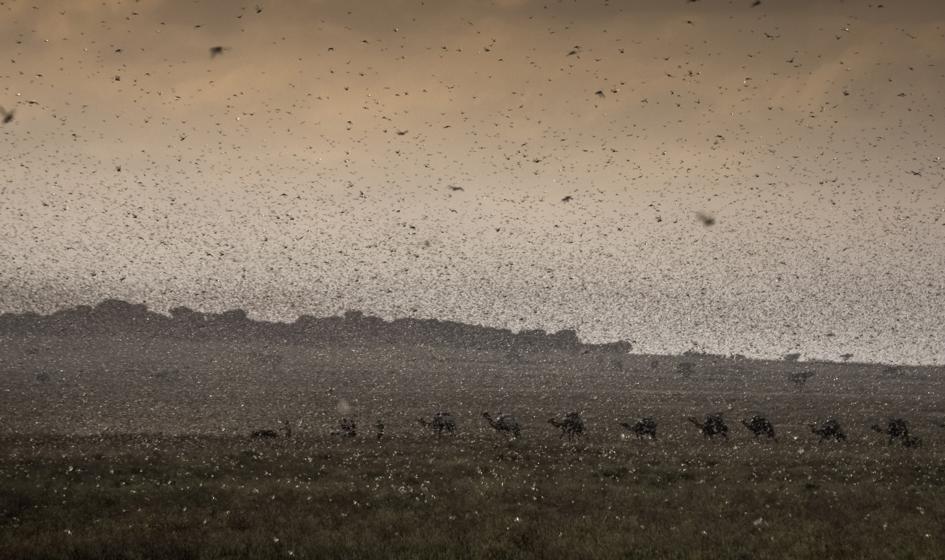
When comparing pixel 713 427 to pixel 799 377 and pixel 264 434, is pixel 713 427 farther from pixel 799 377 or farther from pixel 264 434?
pixel 799 377

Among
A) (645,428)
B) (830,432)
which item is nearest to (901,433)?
(830,432)

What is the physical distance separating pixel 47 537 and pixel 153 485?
6274 millimetres

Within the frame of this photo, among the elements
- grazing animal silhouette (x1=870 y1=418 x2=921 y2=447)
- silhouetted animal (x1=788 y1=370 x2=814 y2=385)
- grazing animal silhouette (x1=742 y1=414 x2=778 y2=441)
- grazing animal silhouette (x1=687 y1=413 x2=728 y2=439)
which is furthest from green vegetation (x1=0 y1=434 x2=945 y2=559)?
silhouetted animal (x1=788 y1=370 x2=814 y2=385)

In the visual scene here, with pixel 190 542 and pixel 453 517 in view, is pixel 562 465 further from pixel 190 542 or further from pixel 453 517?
pixel 190 542

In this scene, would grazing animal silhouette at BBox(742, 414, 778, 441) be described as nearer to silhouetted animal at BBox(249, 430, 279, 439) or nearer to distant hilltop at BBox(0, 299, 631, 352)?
silhouetted animal at BBox(249, 430, 279, 439)

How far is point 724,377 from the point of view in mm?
103312

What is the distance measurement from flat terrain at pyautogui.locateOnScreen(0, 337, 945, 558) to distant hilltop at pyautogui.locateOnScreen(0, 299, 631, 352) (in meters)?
91.1

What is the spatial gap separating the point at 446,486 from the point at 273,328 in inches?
5359

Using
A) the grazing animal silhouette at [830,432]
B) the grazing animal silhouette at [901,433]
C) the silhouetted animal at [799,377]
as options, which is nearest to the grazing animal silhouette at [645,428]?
the grazing animal silhouette at [830,432]

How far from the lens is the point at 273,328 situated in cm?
15788

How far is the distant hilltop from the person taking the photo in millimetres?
146500

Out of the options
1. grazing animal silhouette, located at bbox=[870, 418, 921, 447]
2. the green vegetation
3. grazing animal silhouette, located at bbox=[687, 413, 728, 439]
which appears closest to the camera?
the green vegetation

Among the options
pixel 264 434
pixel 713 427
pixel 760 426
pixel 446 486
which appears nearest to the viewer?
pixel 446 486

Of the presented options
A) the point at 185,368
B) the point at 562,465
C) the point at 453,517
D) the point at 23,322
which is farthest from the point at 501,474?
the point at 23,322
